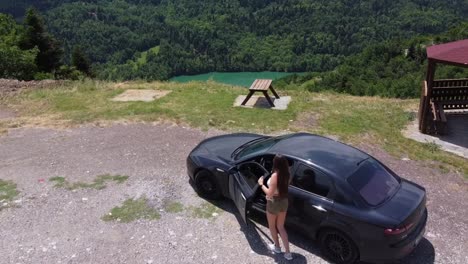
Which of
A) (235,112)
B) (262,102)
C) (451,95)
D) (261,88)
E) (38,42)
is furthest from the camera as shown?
(38,42)

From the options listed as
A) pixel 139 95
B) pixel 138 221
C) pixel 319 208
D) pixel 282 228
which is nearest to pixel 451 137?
pixel 319 208

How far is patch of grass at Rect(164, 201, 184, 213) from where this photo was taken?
25.4 ft

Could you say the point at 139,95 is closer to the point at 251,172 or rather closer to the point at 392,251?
the point at 251,172

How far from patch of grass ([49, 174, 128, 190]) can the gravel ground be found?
139mm

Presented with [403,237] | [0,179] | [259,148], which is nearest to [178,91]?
[0,179]

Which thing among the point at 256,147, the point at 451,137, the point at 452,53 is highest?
the point at 452,53

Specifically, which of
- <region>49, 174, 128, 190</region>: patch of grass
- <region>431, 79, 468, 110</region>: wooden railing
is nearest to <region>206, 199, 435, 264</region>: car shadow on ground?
<region>49, 174, 128, 190</region>: patch of grass

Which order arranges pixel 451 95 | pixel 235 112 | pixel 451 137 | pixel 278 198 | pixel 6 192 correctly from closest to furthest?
pixel 278 198 → pixel 6 192 → pixel 451 137 → pixel 235 112 → pixel 451 95

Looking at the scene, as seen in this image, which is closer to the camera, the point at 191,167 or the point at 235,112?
the point at 191,167

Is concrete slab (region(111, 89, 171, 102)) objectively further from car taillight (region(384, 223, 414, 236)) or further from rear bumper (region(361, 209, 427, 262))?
car taillight (region(384, 223, 414, 236))

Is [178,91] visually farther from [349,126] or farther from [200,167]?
[200,167]

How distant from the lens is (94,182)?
350 inches

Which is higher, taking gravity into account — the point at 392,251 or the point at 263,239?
the point at 392,251

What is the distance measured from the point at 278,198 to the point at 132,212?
3037mm
